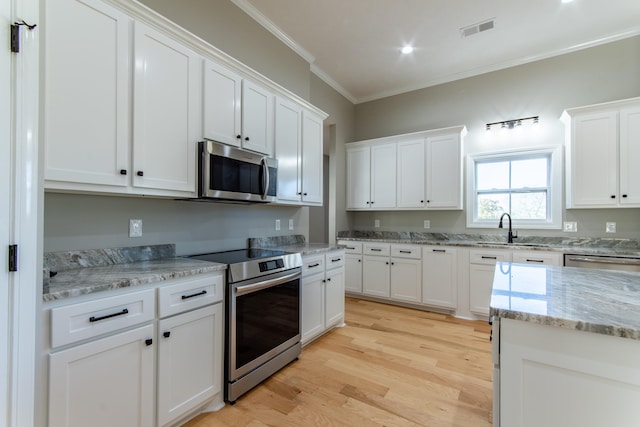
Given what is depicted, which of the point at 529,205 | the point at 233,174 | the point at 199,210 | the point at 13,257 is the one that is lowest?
the point at 13,257

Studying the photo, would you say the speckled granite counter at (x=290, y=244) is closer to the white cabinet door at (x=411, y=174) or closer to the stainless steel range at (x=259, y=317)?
the stainless steel range at (x=259, y=317)

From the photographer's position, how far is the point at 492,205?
157 inches

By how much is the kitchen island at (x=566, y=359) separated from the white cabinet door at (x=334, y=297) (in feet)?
6.38

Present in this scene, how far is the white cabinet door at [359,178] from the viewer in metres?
4.57

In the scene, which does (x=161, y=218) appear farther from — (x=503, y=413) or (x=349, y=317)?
(x=349, y=317)

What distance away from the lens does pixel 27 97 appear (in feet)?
3.49

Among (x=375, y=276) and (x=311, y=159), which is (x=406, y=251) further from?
(x=311, y=159)

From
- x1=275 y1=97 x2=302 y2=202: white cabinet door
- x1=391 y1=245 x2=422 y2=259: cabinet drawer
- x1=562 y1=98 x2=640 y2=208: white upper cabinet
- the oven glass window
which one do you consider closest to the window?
x1=562 y1=98 x2=640 y2=208: white upper cabinet

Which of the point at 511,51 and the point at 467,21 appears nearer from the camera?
the point at 467,21

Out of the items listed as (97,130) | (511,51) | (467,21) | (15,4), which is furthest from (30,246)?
(511,51)

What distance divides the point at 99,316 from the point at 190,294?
44 cm

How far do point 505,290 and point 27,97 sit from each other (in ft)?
6.76

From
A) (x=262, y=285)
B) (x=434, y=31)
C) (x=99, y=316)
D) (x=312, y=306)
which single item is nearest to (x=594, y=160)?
(x=434, y=31)

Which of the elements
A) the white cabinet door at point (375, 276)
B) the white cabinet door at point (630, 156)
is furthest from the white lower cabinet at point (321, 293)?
the white cabinet door at point (630, 156)
